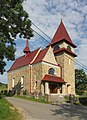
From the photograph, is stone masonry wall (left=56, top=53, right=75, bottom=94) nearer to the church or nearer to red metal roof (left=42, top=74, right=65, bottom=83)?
the church

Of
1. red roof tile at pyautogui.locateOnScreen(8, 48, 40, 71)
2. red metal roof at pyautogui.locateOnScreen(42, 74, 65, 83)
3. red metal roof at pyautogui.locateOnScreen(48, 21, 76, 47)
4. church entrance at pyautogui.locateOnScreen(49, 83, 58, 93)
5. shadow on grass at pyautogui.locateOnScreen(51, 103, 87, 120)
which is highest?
red metal roof at pyautogui.locateOnScreen(48, 21, 76, 47)

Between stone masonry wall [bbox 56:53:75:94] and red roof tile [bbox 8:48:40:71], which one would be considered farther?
stone masonry wall [bbox 56:53:75:94]

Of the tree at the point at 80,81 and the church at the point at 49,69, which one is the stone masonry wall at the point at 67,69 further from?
the tree at the point at 80,81

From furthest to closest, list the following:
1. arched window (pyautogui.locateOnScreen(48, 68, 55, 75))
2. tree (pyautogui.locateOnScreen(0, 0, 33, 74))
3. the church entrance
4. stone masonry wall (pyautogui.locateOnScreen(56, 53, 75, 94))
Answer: stone masonry wall (pyautogui.locateOnScreen(56, 53, 75, 94)) < arched window (pyautogui.locateOnScreen(48, 68, 55, 75)) < the church entrance < tree (pyautogui.locateOnScreen(0, 0, 33, 74))

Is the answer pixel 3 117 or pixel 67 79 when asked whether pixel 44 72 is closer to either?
pixel 67 79

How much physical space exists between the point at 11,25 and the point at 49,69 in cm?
1715

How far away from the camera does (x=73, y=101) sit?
1137 inches

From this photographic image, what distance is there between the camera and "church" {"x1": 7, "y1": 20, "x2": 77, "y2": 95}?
3562cm

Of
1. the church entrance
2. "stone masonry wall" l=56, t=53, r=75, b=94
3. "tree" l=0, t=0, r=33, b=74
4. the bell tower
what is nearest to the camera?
"tree" l=0, t=0, r=33, b=74

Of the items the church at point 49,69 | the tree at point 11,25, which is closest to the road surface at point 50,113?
the tree at point 11,25

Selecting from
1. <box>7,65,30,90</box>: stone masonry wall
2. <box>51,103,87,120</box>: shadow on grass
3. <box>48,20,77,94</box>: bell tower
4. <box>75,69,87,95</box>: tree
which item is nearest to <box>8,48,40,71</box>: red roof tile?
<box>7,65,30,90</box>: stone masonry wall

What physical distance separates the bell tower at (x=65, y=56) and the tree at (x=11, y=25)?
62.1 ft

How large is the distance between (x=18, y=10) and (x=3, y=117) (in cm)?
1141

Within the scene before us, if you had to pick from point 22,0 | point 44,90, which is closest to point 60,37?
point 44,90
